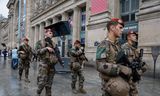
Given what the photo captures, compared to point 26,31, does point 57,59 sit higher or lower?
lower

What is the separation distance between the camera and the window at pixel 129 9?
72.0ft

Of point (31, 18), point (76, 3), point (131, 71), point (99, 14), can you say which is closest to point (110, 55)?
A: point (131, 71)

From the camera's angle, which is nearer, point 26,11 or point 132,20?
point 132,20

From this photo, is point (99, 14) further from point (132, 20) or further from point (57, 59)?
point (57, 59)

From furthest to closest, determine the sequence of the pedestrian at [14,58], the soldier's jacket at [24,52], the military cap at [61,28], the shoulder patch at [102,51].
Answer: the pedestrian at [14,58], the military cap at [61,28], the soldier's jacket at [24,52], the shoulder patch at [102,51]

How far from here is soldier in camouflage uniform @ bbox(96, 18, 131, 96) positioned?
4180 millimetres

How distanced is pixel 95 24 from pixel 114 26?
2173 centimetres

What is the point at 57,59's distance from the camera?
7.92 m

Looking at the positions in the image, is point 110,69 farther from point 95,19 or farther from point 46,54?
point 95,19

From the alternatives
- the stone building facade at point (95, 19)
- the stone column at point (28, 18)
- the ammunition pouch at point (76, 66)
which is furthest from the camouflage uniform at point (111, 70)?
the stone column at point (28, 18)

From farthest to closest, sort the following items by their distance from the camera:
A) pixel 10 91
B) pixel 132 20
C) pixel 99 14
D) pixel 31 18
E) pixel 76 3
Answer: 1. pixel 31 18
2. pixel 76 3
3. pixel 99 14
4. pixel 132 20
5. pixel 10 91

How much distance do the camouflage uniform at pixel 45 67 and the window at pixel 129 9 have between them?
14.8 m

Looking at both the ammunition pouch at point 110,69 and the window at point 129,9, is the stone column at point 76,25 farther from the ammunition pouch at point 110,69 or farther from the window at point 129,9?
the ammunition pouch at point 110,69

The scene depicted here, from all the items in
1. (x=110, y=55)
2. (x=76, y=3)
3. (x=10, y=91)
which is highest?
(x=76, y=3)
